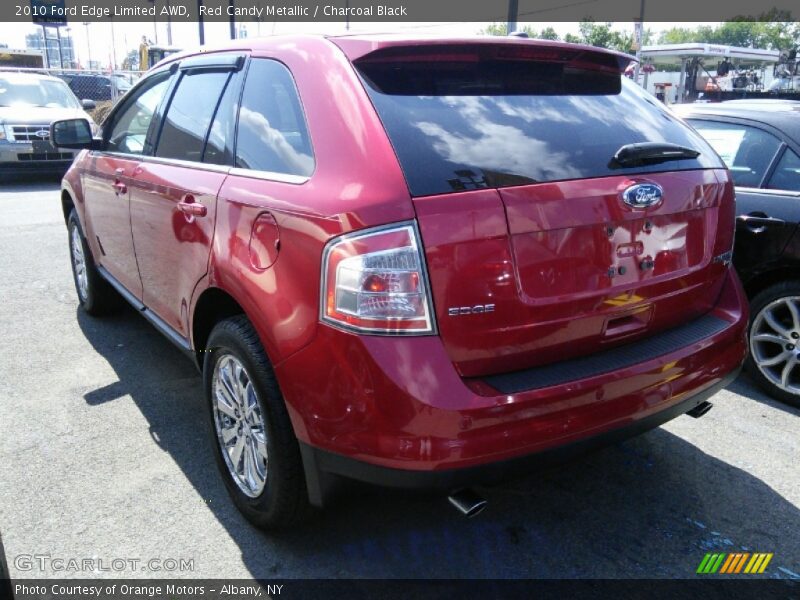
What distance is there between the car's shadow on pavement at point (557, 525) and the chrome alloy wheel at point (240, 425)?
0.71 ft

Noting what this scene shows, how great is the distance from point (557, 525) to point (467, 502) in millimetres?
827

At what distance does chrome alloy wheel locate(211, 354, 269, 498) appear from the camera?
2.57 metres

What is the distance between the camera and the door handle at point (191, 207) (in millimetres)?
2791

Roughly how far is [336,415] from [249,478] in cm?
79

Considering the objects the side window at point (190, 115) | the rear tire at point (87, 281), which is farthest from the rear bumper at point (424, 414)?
the rear tire at point (87, 281)

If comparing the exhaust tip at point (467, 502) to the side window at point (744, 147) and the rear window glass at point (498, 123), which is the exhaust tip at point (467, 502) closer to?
the rear window glass at point (498, 123)

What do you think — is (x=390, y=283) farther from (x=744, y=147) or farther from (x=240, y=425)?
(x=744, y=147)

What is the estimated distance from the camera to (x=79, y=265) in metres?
5.35

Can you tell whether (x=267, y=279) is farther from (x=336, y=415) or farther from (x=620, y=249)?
(x=620, y=249)

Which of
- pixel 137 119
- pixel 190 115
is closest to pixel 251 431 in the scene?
pixel 190 115

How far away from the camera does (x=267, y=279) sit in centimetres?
231

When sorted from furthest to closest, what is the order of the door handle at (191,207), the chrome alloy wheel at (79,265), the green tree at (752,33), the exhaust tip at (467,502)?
1. the green tree at (752,33)
2. the chrome alloy wheel at (79,265)
3. the door handle at (191,207)
4. the exhaust tip at (467,502)

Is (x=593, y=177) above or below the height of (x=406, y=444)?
above

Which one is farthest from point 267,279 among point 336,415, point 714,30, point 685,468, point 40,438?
point 714,30
